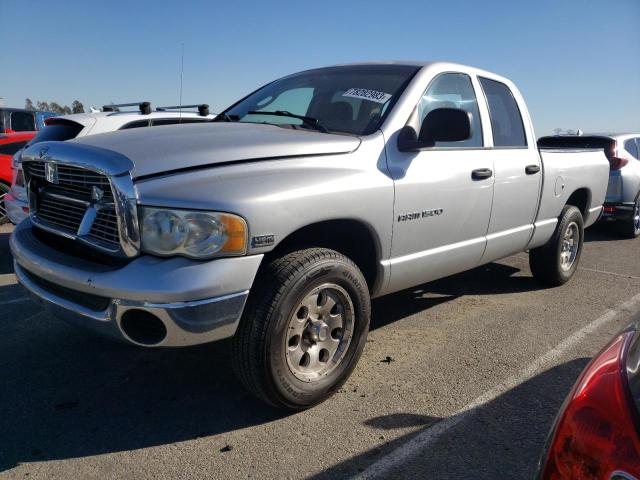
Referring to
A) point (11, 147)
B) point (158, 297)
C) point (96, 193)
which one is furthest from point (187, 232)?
point (11, 147)

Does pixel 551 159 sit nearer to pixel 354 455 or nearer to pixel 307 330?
pixel 307 330

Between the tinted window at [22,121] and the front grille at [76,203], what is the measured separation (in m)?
10.0

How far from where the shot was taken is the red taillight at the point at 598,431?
3.65 ft

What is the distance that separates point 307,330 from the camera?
9.59 feet

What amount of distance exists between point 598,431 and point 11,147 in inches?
340

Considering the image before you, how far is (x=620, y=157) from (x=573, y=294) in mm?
4392

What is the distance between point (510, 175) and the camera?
423cm

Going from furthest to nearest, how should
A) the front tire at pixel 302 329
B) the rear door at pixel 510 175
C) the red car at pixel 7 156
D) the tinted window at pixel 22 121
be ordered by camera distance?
the tinted window at pixel 22 121, the red car at pixel 7 156, the rear door at pixel 510 175, the front tire at pixel 302 329

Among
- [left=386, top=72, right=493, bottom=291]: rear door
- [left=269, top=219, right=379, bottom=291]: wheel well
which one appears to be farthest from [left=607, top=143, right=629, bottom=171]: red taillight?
[left=269, top=219, right=379, bottom=291]: wheel well

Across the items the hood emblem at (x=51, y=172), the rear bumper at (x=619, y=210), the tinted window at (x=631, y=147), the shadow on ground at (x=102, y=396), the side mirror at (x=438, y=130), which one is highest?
the side mirror at (x=438, y=130)

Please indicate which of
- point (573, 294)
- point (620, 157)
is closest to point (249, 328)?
point (573, 294)

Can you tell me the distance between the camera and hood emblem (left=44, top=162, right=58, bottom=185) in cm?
287

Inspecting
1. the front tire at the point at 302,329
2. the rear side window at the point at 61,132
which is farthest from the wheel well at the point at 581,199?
the rear side window at the point at 61,132

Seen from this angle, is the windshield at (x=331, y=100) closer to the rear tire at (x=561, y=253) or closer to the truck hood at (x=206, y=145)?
the truck hood at (x=206, y=145)
